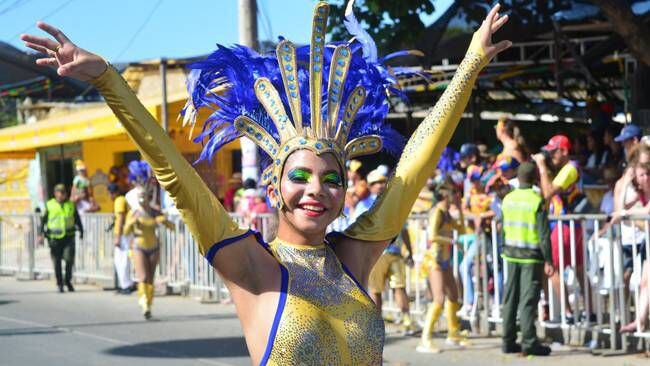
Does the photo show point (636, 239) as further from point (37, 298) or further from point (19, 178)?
point (19, 178)

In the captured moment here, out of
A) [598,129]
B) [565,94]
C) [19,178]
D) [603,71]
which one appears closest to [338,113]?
[598,129]

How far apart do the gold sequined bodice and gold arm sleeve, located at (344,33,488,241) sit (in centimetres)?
25

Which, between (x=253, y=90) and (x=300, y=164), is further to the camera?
(x=253, y=90)

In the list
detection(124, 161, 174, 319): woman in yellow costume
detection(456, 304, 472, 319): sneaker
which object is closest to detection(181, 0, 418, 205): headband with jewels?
detection(456, 304, 472, 319): sneaker

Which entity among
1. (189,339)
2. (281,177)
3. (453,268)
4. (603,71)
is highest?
(603,71)

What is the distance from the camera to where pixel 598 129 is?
13.0 m

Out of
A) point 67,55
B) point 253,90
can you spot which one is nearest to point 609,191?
point 253,90

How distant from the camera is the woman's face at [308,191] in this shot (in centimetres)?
357

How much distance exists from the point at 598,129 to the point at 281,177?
10033mm

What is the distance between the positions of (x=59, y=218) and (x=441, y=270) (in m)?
7.71

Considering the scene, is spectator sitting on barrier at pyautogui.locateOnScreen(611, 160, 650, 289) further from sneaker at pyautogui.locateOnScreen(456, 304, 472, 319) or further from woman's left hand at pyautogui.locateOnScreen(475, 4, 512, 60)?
woman's left hand at pyautogui.locateOnScreen(475, 4, 512, 60)

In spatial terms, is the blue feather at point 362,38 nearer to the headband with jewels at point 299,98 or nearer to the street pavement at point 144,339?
the headband with jewels at point 299,98

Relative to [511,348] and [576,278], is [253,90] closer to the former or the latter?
[511,348]

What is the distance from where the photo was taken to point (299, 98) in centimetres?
Answer: 371
